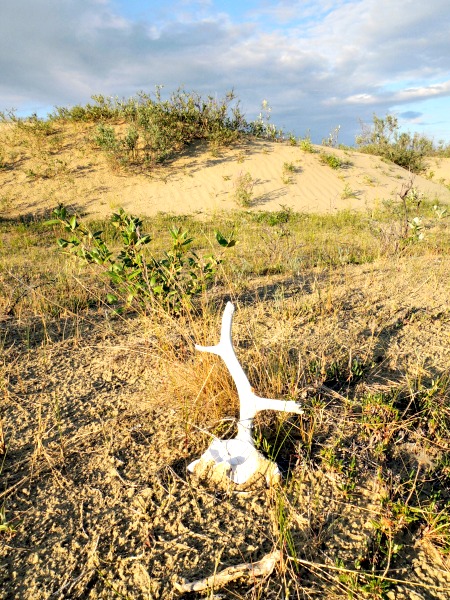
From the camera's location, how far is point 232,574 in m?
1.50

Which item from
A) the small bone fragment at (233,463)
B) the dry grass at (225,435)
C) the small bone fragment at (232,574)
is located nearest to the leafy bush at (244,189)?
the dry grass at (225,435)

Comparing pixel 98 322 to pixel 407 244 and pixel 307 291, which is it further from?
pixel 407 244

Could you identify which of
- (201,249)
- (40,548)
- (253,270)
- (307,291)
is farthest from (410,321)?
(201,249)

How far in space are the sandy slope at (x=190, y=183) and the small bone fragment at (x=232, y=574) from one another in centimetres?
934

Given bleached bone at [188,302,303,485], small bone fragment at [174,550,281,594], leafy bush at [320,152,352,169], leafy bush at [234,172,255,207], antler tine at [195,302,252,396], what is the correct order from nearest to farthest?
small bone fragment at [174,550,281,594] → bleached bone at [188,302,303,485] → antler tine at [195,302,252,396] → leafy bush at [234,172,255,207] → leafy bush at [320,152,352,169]

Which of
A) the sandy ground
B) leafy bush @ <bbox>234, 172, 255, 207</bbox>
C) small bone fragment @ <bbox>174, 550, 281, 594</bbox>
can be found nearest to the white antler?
the sandy ground

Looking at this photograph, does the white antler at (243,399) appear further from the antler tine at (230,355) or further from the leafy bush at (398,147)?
the leafy bush at (398,147)

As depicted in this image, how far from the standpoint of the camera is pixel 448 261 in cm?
527

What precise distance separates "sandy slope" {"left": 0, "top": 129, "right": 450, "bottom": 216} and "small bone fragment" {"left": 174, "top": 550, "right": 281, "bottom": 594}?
9.34 meters

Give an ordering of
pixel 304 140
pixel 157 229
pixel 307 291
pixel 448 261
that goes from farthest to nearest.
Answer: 1. pixel 304 140
2. pixel 157 229
3. pixel 448 261
4. pixel 307 291

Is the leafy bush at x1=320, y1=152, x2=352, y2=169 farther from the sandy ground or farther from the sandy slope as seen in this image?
the sandy ground

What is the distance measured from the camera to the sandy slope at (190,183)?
10.8 meters

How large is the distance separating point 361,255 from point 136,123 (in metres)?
9.03

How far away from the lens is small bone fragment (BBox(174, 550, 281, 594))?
1.47 meters
